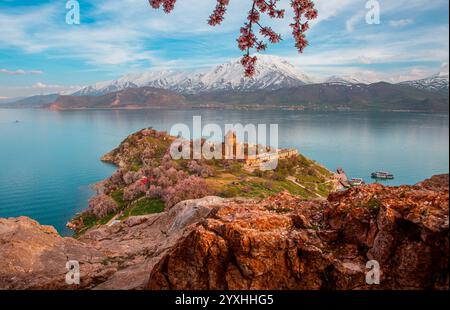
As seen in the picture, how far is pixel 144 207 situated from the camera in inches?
1714

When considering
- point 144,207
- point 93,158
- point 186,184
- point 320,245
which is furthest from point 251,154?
point 320,245

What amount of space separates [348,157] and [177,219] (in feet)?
307

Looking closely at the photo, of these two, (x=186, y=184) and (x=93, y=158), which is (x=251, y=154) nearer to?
(x=186, y=184)

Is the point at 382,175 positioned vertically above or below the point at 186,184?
below

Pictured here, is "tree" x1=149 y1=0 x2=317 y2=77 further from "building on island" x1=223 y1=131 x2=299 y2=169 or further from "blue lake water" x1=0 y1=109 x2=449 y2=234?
"building on island" x1=223 y1=131 x2=299 y2=169

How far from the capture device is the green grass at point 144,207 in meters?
41.9

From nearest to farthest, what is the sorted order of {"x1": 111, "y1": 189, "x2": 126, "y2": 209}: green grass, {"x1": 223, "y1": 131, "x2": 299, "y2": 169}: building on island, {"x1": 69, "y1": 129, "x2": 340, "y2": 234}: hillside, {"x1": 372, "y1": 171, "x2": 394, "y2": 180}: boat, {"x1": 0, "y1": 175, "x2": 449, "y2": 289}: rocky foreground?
{"x1": 0, "y1": 175, "x2": 449, "y2": 289}: rocky foreground, {"x1": 69, "y1": 129, "x2": 340, "y2": 234}: hillside, {"x1": 111, "y1": 189, "x2": 126, "y2": 209}: green grass, {"x1": 223, "y1": 131, "x2": 299, "y2": 169}: building on island, {"x1": 372, "y1": 171, "x2": 394, "y2": 180}: boat

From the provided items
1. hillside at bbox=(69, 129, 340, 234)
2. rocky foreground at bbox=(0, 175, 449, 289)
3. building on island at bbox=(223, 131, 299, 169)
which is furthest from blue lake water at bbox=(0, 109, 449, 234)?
rocky foreground at bbox=(0, 175, 449, 289)

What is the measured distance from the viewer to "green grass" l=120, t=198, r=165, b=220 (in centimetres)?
4188

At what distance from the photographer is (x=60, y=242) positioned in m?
17.6

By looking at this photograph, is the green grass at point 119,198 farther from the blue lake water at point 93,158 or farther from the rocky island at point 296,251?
the rocky island at point 296,251

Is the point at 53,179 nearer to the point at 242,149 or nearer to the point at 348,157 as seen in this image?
the point at 242,149

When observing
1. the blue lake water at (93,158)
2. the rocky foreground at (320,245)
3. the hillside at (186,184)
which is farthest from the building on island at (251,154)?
the rocky foreground at (320,245)

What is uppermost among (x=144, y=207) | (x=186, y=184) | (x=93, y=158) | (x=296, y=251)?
(x=296, y=251)
